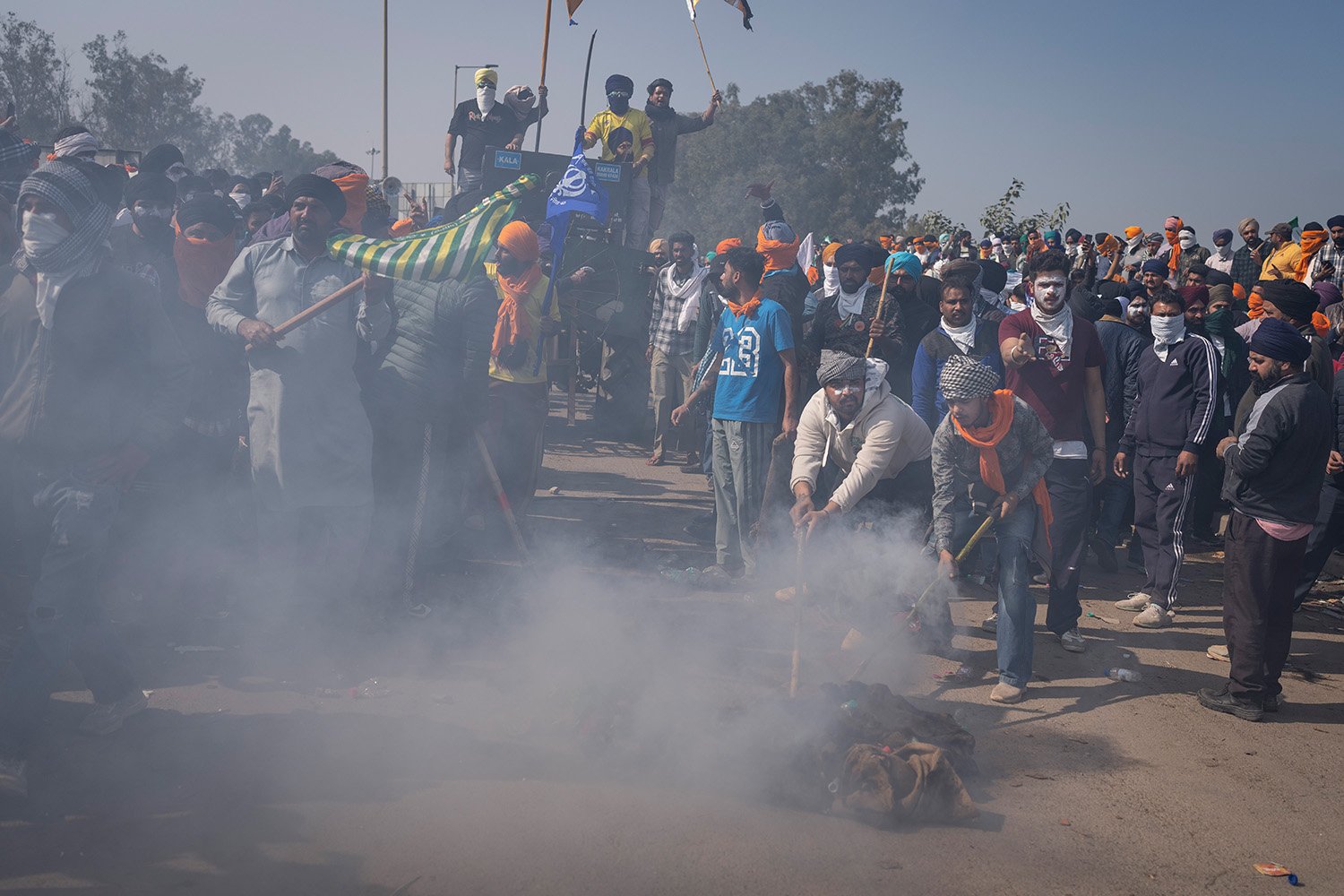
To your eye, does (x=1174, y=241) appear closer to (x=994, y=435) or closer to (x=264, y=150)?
(x=994, y=435)

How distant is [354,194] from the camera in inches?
241

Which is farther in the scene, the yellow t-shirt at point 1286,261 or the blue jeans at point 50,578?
the yellow t-shirt at point 1286,261

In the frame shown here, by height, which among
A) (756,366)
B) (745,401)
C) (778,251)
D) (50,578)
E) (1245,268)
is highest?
(1245,268)

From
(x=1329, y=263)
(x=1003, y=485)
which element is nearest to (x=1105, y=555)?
(x=1003, y=485)

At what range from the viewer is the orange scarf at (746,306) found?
269 inches

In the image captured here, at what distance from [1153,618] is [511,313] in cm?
492

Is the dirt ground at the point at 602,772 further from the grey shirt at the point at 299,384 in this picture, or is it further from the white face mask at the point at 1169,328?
the white face mask at the point at 1169,328

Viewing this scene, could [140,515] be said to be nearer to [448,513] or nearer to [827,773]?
[448,513]

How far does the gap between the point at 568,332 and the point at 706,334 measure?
2.94 m

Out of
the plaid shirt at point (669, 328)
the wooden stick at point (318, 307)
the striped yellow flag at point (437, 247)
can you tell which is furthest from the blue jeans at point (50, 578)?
the plaid shirt at point (669, 328)

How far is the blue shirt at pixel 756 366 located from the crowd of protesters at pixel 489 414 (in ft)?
0.07

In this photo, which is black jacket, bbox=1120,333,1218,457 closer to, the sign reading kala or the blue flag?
the blue flag

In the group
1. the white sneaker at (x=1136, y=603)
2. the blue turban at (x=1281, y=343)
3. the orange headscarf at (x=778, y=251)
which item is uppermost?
the orange headscarf at (x=778, y=251)

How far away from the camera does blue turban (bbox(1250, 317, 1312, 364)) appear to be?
5121mm
